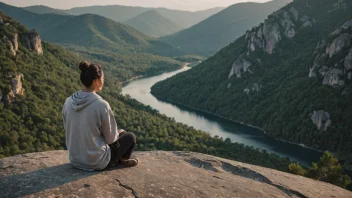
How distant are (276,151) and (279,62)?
62823 millimetres

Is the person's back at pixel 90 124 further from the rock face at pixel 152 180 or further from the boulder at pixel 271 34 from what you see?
the boulder at pixel 271 34

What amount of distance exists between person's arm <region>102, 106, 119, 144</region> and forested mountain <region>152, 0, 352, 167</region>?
7538 centimetres

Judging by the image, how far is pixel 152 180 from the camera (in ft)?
26.2

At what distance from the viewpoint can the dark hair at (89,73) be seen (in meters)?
7.31

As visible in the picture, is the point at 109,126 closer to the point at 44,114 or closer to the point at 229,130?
the point at 44,114

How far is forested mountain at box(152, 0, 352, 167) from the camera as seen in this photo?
3553 inches

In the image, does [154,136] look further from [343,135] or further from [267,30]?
[267,30]

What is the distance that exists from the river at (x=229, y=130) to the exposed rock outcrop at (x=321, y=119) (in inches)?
412

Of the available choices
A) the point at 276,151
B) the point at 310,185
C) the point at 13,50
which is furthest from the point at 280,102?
the point at 310,185

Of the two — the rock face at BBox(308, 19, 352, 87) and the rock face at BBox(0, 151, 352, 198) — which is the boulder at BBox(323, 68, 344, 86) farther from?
the rock face at BBox(0, 151, 352, 198)

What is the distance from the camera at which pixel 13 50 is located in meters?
66.8

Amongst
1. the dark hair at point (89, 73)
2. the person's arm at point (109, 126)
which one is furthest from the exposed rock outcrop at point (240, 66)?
the dark hair at point (89, 73)

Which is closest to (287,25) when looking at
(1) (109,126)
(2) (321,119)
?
(2) (321,119)

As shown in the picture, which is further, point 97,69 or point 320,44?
point 320,44
